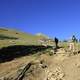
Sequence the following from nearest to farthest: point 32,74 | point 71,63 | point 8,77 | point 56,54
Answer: point 8,77 → point 32,74 → point 71,63 → point 56,54

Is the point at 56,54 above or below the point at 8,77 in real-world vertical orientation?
above

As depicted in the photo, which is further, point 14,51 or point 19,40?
point 19,40

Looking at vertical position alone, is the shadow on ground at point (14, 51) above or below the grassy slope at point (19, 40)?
below

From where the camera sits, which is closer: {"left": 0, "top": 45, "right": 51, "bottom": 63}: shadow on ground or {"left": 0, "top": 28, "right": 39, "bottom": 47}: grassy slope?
{"left": 0, "top": 45, "right": 51, "bottom": 63}: shadow on ground

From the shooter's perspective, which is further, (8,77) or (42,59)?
(42,59)

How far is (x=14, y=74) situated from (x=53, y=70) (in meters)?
5.34

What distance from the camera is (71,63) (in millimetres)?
34312

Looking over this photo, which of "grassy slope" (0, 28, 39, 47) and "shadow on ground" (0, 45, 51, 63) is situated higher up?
"grassy slope" (0, 28, 39, 47)

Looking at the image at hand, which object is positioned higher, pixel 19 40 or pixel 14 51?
pixel 19 40

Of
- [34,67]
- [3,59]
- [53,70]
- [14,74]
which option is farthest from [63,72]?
[3,59]

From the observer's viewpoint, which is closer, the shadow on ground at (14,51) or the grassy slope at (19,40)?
the shadow on ground at (14,51)

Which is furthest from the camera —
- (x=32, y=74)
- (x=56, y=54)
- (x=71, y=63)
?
(x=56, y=54)

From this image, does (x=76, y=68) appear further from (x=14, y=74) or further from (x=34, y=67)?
(x=14, y=74)

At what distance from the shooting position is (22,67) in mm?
32062
